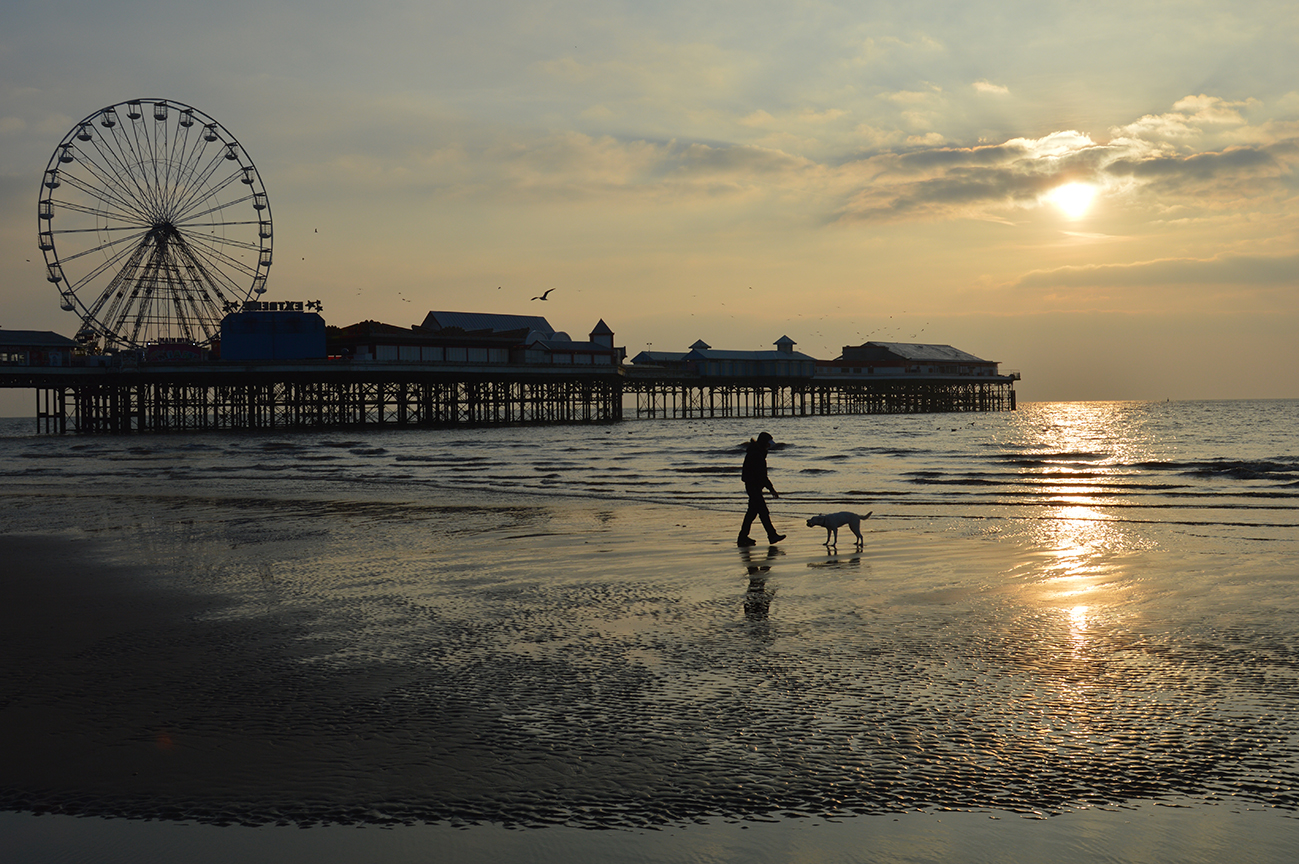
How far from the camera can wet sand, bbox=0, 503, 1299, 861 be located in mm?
3994

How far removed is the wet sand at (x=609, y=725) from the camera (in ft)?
13.1

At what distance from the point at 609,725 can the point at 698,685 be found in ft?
3.07

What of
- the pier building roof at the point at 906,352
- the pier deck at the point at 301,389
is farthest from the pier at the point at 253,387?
the pier building roof at the point at 906,352

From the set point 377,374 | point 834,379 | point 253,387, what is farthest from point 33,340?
point 834,379

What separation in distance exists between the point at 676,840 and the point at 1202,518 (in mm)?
15484

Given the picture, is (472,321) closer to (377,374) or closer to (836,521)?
(377,374)

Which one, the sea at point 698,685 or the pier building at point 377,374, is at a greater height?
the pier building at point 377,374

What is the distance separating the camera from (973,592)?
30.8 ft

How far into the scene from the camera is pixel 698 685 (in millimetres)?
6082

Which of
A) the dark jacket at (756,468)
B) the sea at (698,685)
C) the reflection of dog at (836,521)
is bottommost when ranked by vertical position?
the sea at (698,685)

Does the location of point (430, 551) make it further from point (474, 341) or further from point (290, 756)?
point (474, 341)

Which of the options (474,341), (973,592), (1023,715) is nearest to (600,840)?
(1023,715)

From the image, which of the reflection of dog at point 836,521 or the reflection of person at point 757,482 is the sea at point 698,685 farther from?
the reflection of person at point 757,482

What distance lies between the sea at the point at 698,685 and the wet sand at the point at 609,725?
0.03 meters
